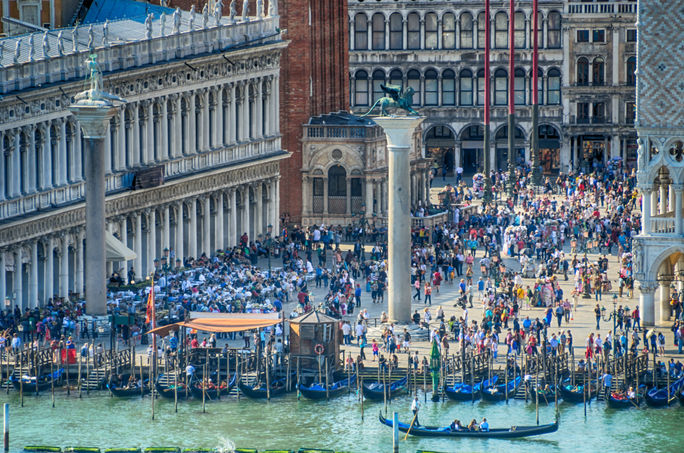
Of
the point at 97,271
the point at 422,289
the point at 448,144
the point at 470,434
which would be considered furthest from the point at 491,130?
the point at 470,434

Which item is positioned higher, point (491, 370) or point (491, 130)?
point (491, 130)

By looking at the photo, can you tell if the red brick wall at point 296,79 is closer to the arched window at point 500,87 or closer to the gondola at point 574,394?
the arched window at point 500,87

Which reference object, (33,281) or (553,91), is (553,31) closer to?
(553,91)

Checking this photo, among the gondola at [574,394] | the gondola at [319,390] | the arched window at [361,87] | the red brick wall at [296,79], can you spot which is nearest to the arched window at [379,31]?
the arched window at [361,87]

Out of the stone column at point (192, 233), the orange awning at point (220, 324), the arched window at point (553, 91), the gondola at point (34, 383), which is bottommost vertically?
the gondola at point (34, 383)

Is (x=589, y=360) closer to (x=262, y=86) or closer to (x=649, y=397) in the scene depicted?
(x=649, y=397)

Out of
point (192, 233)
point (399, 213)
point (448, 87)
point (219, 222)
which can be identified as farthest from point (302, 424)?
point (448, 87)
